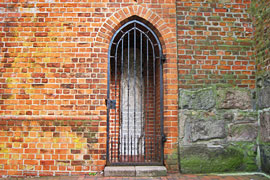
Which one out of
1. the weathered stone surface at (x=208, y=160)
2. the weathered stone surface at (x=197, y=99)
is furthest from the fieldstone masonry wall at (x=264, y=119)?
the weathered stone surface at (x=197, y=99)

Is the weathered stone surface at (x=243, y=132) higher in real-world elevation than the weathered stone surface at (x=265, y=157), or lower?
higher

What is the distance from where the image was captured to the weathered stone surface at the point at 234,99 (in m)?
3.97

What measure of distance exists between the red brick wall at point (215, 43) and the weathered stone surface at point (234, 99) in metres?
0.15

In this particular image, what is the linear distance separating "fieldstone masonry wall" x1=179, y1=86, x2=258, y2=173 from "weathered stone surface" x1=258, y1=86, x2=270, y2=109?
126 millimetres

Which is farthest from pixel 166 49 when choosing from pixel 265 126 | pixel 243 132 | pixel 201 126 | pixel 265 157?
pixel 265 157

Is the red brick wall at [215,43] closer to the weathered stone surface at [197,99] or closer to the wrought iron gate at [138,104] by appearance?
the weathered stone surface at [197,99]

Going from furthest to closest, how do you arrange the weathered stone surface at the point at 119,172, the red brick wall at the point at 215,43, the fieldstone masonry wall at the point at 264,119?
the red brick wall at the point at 215,43 → the fieldstone masonry wall at the point at 264,119 → the weathered stone surface at the point at 119,172

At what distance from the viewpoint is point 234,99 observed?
3.99 metres

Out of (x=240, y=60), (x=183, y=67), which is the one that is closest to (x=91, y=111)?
(x=183, y=67)

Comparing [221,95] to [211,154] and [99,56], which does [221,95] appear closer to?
[211,154]

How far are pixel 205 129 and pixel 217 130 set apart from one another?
0.21m

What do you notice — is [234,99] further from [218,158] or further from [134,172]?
[134,172]

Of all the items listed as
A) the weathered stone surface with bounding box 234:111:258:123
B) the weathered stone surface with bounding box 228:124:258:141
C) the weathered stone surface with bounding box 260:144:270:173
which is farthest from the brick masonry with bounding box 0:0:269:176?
the weathered stone surface with bounding box 260:144:270:173

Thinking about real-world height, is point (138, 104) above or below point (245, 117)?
above
